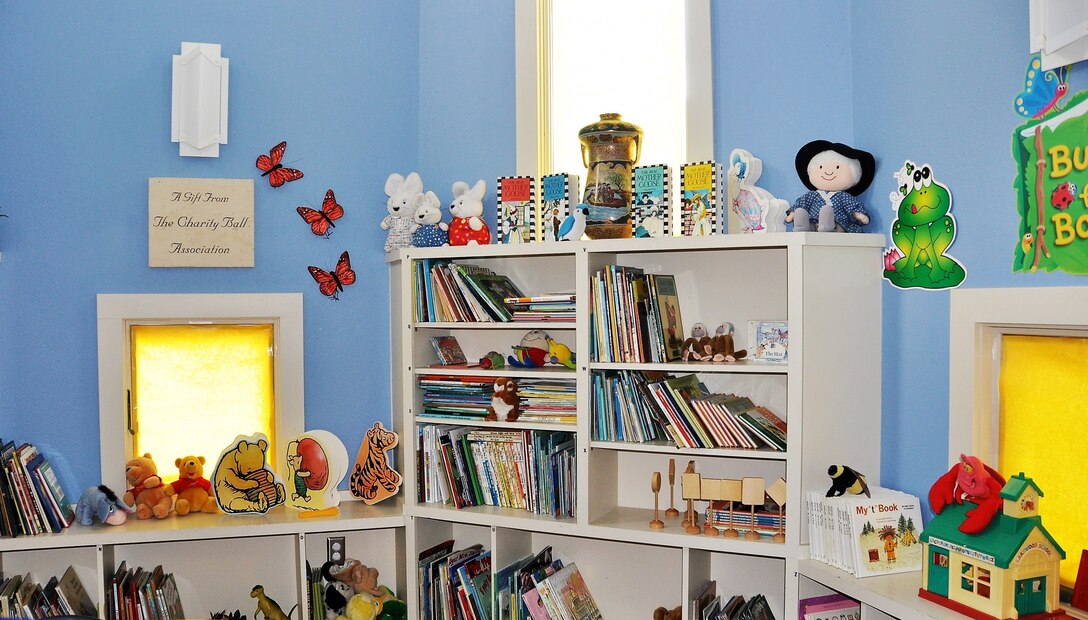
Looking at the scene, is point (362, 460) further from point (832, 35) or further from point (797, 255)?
point (832, 35)

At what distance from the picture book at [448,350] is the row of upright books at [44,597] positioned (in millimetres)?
1310

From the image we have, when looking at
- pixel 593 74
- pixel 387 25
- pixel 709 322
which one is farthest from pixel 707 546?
pixel 387 25

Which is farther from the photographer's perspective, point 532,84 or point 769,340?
point 532,84

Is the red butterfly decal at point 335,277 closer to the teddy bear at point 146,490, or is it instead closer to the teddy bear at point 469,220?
the teddy bear at point 469,220

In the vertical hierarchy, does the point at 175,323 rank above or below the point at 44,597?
above

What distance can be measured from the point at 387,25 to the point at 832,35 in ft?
4.72

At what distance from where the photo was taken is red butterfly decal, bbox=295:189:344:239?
2969 mm

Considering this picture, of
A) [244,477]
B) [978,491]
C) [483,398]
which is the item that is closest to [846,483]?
[978,491]

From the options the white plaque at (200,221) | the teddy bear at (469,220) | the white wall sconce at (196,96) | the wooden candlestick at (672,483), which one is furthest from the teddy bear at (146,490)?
the wooden candlestick at (672,483)

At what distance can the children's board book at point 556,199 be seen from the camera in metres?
2.73

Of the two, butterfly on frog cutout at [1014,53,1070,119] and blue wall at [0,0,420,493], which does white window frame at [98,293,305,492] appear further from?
butterfly on frog cutout at [1014,53,1070,119]

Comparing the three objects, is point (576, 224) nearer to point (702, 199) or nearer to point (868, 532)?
point (702, 199)

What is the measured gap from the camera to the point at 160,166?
2.88m

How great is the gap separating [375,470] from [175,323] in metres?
0.80
